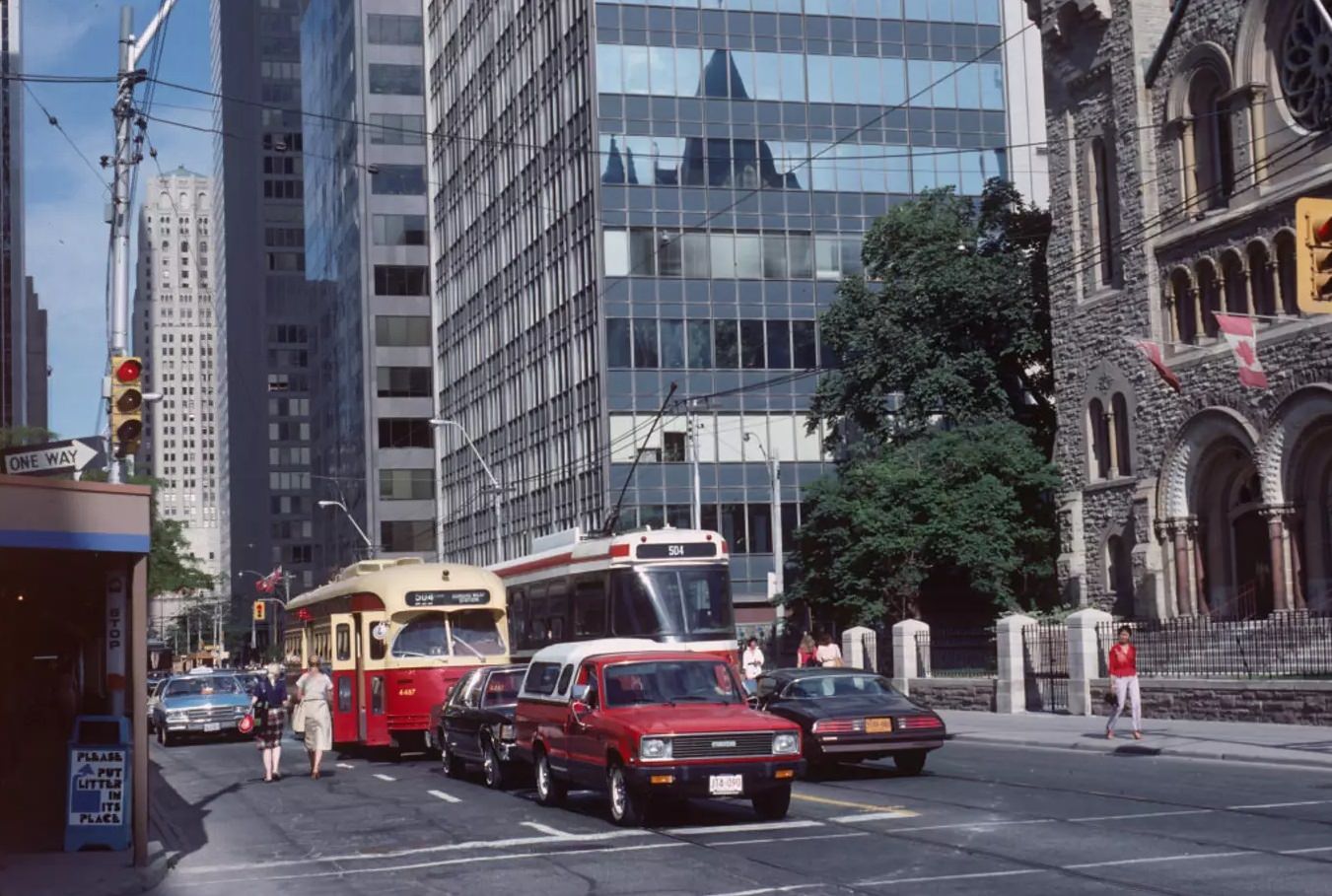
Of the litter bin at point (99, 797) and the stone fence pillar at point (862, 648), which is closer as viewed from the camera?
the litter bin at point (99, 797)

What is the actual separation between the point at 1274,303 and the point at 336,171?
7980cm

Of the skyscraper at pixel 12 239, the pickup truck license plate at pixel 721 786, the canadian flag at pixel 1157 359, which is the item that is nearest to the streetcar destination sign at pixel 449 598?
the pickup truck license plate at pixel 721 786

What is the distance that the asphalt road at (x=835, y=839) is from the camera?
43.7ft

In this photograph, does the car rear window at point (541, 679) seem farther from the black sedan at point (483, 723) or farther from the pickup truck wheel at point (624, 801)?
the pickup truck wheel at point (624, 801)

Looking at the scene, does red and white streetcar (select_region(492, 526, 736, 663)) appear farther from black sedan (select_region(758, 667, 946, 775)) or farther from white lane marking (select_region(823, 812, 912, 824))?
white lane marking (select_region(823, 812, 912, 824))

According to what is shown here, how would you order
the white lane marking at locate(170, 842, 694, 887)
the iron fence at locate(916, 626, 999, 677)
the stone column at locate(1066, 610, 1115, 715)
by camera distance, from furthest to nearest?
the iron fence at locate(916, 626, 999, 677) → the stone column at locate(1066, 610, 1115, 715) → the white lane marking at locate(170, 842, 694, 887)

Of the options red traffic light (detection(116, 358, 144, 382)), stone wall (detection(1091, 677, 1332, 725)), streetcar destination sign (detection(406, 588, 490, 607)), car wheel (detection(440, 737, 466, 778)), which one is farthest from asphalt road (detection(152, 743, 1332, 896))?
streetcar destination sign (detection(406, 588, 490, 607))

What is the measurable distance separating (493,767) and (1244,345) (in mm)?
21907

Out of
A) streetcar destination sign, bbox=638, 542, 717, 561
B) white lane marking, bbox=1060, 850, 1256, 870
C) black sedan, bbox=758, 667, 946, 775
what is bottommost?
white lane marking, bbox=1060, 850, 1256, 870

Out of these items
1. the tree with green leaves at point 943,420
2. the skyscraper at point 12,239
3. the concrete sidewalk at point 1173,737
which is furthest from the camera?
the skyscraper at point 12,239

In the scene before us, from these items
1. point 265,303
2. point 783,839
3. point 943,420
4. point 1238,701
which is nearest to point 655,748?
point 783,839

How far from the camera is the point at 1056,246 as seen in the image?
5141 cm

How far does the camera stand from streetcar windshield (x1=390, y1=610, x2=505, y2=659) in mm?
29344

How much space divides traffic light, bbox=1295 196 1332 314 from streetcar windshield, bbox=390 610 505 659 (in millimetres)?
15374
